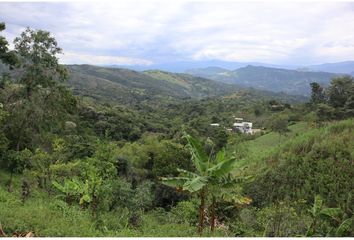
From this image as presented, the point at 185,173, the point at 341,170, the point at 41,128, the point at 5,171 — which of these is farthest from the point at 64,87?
the point at 341,170

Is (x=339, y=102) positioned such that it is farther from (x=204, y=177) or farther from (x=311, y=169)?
(x=204, y=177)

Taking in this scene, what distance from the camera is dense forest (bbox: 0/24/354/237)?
8.60 meters

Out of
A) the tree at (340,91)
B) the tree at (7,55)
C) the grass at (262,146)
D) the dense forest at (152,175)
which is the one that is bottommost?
the grass at (262,146)

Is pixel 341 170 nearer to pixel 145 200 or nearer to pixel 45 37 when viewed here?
pixel 145 200

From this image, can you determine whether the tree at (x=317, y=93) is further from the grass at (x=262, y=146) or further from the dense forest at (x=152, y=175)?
the dense forest at (x=152, y=175)

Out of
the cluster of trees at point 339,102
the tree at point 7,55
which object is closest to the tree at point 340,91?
the cluster of trees at point 339,102

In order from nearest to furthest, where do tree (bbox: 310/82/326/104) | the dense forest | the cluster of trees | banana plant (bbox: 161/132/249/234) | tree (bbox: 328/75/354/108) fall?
banana plant (bbox: 161/132/249/234), the dense forest, the cluster of trees, tree (bbox: 328/75/354/108), tree (bbox: 310/82/326/104)

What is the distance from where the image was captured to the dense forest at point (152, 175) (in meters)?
8.60

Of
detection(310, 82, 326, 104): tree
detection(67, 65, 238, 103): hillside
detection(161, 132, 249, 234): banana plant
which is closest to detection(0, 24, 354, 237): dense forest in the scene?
detection(161, 132, 249, 234): banana plant

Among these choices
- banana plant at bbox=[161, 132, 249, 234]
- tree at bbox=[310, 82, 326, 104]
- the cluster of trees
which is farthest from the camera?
tree at bbox=[310, 82, 326, 104]

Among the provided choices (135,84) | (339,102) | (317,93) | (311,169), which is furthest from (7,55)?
Answer: (135,84)

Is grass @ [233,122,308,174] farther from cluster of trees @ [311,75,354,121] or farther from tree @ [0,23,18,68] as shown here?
tree @ [0,23,18,68]

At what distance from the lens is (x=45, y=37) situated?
1739 centimetres

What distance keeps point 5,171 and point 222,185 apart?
41.1ft
